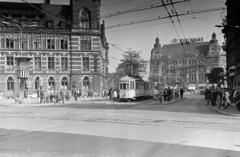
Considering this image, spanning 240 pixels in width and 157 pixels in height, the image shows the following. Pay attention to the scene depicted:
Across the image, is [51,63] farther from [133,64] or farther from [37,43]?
[133,64]

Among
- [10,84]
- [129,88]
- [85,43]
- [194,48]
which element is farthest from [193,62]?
[129,88]

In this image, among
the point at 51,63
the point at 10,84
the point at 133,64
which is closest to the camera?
the point at 10,84

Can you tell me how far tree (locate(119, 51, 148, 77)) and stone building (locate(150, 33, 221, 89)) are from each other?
6576 centimetres

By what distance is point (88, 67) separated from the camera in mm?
54750

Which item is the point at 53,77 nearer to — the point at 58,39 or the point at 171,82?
the point at 58,39

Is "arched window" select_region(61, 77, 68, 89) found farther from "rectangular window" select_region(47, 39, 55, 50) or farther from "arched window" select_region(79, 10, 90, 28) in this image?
"arched window" select_region(79, 10, 90, 28)

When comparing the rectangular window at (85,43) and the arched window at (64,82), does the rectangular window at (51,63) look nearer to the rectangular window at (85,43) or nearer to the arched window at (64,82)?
the arched window at (64,82)

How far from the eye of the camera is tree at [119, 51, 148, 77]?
58.1 metres

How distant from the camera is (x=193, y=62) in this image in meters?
130

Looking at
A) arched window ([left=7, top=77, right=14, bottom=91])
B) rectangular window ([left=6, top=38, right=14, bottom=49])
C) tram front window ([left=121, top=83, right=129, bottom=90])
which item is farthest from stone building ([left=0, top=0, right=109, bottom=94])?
tram front window ([left=121, top=83, right=129, bottom=90])

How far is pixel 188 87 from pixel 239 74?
88818mm

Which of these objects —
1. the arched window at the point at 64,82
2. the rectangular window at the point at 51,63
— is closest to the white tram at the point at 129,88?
the arched window at the point at 64,82

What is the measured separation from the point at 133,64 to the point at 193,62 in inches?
3045

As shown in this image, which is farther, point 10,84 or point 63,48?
point 63,48
